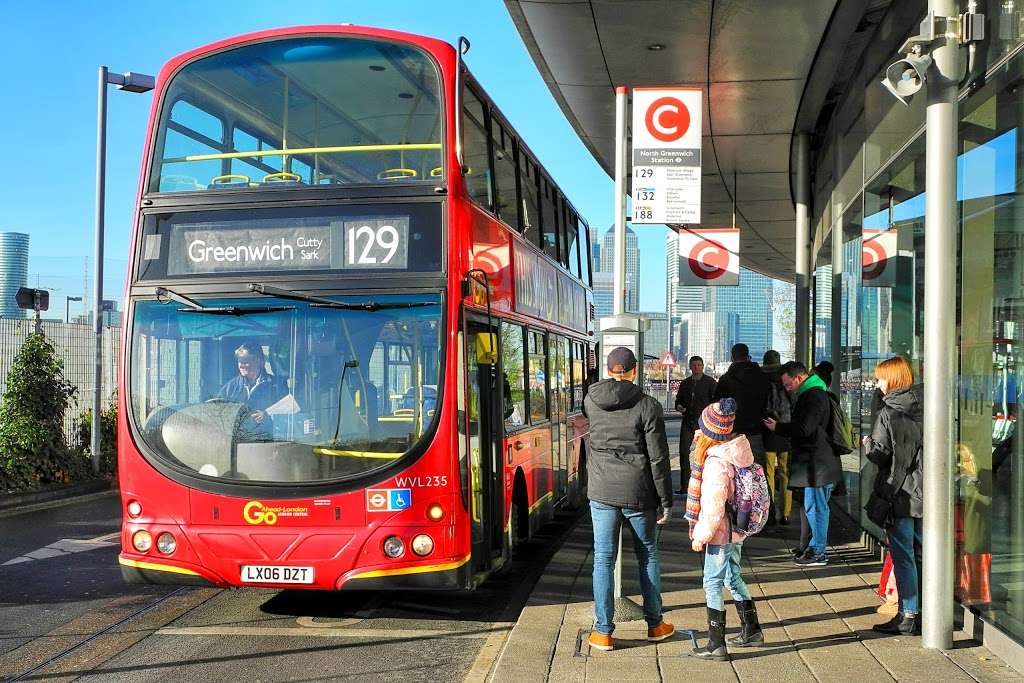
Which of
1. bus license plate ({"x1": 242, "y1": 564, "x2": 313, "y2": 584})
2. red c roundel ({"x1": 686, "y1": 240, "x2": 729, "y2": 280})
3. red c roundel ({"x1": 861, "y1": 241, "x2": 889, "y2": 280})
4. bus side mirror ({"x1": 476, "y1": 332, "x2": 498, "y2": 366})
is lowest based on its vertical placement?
bus license plate ({"x1": 242, "y1": 564, "x2": 313, "y2": 584})

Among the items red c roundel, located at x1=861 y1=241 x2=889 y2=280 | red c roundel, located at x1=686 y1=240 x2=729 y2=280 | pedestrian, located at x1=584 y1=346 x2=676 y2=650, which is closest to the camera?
pedestrian, located at x1=584 y1=346 x2=676 y2=650

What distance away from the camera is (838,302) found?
14.3 m

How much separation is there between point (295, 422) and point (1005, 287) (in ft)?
15.1

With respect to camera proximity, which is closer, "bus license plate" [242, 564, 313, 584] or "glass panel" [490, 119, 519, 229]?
"bus license plate" [242, 564, 313, 584]

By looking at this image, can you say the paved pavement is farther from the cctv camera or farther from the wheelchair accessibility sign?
the cctv camera

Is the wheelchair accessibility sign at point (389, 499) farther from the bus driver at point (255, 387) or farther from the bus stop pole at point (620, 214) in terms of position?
the bus stop pole at point (620, 214)

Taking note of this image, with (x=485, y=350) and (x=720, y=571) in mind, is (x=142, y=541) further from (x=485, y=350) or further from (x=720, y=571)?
(x=720, y=571)

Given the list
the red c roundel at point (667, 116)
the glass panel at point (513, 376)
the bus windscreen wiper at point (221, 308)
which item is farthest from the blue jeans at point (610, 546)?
the red c roundel at point (667, 116)

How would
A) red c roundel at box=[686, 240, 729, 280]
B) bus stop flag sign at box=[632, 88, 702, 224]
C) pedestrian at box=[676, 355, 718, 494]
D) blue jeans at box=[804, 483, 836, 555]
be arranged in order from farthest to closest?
red c roundel at box=[686, 240, 729, 280], pedestrian at box=[676, 355, 718, 494], blue jeans at box=[804, 483, 836, 555], bus stop flag sign at box=[632, 88, 702, 224]

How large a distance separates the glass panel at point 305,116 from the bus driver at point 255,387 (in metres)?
1.23

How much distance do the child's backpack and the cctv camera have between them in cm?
236

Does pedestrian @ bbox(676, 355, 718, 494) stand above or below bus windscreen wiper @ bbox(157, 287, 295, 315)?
below

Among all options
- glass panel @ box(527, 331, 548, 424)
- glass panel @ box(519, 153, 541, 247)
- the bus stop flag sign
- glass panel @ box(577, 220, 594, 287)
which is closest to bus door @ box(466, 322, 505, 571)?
the bus stop flag sign

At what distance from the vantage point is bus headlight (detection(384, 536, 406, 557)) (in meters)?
7.00
